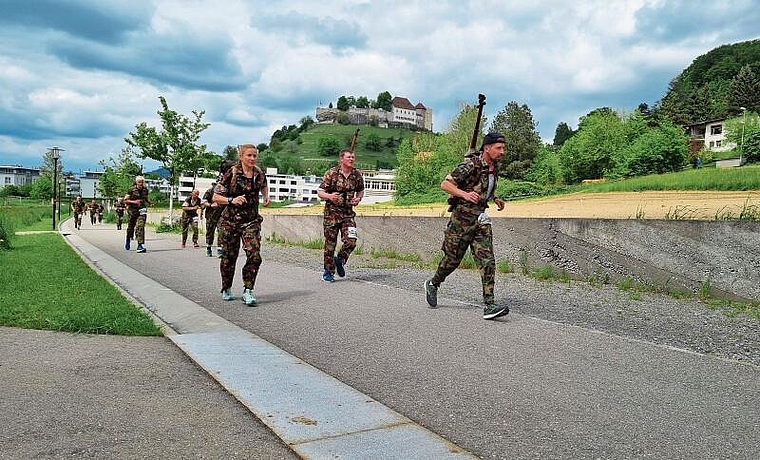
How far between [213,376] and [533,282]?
23.0 ft

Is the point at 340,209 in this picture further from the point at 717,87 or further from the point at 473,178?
the point at 717,87

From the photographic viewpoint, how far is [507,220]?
12055mm

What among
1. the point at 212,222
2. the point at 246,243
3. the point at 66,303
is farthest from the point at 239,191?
the point at 212,222

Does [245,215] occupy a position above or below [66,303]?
above

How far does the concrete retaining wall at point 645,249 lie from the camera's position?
8477mm

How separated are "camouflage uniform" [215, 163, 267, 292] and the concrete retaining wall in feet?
17.3

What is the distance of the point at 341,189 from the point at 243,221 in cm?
296

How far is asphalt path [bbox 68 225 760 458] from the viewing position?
3463 mm

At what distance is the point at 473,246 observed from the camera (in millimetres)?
7254

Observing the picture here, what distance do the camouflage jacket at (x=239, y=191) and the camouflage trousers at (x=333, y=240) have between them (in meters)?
2.60

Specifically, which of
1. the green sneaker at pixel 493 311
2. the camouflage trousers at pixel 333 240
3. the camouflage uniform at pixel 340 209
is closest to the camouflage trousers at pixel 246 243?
the camouflage trousers at pixel 333 240

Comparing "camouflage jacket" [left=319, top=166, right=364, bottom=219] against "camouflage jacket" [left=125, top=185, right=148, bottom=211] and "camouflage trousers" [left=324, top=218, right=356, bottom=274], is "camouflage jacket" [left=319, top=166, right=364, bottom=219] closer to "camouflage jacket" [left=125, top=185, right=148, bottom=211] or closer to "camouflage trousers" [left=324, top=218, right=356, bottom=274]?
"camouflage trousers" [left=324, top=218, right=356, bottom=274]

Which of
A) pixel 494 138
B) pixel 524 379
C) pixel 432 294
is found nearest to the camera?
pixel 524 379

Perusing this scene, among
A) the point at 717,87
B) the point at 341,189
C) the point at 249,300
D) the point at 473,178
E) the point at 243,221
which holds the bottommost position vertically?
the point at 249,300
